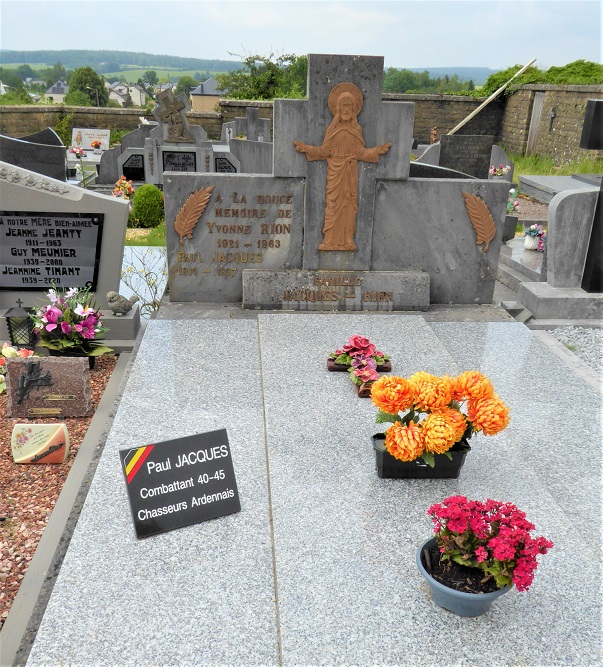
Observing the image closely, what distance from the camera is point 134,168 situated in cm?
1449

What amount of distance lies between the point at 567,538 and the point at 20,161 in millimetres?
12189

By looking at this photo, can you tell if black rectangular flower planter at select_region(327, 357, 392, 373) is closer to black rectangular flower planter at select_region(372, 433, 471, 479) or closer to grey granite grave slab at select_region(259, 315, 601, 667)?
grey granite grave slab at select_region(259, 315, 601, 667)

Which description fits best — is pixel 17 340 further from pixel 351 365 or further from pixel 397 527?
pixel 397 527

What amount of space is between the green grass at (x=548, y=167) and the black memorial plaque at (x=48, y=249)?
1125cm

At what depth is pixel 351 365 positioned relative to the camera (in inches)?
180

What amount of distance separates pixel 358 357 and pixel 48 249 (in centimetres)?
308

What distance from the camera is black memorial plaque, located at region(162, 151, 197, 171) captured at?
14555 mm

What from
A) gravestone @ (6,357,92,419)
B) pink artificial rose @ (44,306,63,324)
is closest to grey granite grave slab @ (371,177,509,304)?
pink artificial rose @ (44,306,63,324)

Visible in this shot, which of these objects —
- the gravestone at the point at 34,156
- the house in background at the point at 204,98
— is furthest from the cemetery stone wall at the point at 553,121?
the house in background at the point at 204,98

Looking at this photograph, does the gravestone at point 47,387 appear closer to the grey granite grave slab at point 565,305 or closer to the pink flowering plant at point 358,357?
the pink flowering plant at point 358,357

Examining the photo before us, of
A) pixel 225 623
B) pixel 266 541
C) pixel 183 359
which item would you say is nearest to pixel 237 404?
pixel 183 359

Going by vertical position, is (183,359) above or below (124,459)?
below

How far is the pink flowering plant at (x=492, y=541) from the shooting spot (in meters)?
2.29

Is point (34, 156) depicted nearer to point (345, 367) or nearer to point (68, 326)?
point (68, 326)
